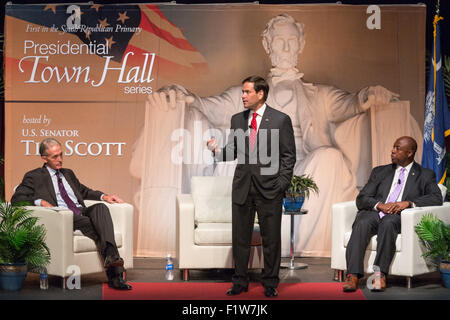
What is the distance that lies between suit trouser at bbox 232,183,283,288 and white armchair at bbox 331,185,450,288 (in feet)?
2.50

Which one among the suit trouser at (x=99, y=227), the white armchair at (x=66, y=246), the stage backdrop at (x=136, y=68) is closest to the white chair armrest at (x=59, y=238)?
the white armchair at (x=66, y=246)

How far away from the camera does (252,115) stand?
18.1 feet

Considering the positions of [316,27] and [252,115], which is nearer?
[252,115]

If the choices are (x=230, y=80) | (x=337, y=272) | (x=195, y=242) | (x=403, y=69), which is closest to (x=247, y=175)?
(x=195, y=242)

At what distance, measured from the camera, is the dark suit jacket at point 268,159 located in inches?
212

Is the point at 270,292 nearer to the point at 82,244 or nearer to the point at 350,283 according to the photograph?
the point at 350,283

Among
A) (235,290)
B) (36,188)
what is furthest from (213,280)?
(36,188)

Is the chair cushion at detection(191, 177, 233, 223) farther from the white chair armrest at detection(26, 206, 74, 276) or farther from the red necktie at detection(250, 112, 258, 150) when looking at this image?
the white chair armrest at detection(26, 206, 74, 276)

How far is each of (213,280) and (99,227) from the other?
108 centimetres

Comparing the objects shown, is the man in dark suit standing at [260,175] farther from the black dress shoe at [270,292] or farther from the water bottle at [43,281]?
the water bottle at [43,281]

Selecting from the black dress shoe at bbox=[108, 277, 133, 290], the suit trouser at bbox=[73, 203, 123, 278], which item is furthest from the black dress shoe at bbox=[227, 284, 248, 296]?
the suit trouser at bbox=[73, 203, 123, 278]

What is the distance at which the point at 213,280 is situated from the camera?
20.1 ft
